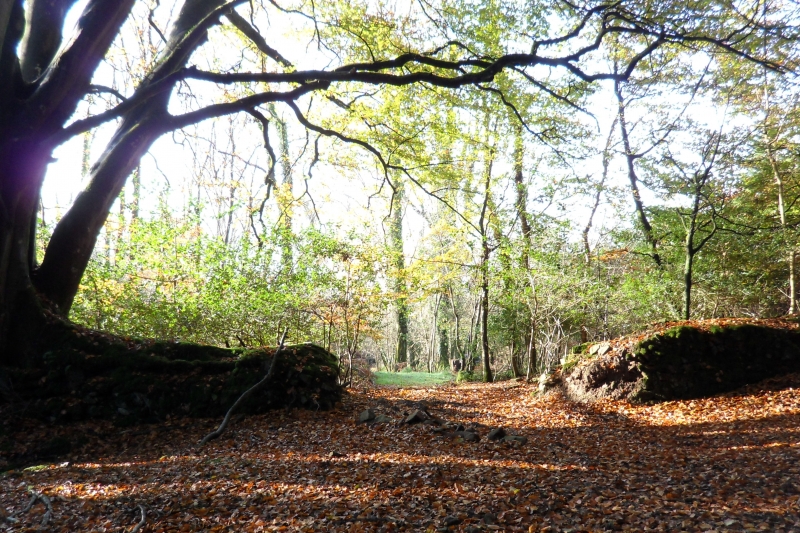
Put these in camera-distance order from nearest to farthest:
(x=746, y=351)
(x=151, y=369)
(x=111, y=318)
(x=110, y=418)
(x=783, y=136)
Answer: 1. (x=110, y=418)
2. (x=151, y=369)
3. (x=746, y=351)
4. (x=111, y=318)
5. (x=783, y=136)

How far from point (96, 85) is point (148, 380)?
4.13 meters

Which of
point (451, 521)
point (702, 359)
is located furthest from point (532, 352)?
point (451, 521)

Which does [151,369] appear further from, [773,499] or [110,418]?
[773,499]

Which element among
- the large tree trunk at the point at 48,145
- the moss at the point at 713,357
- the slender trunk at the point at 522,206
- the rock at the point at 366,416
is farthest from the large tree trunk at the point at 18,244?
the slender trunk at the point at 522,206

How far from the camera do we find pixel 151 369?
600 centimetres

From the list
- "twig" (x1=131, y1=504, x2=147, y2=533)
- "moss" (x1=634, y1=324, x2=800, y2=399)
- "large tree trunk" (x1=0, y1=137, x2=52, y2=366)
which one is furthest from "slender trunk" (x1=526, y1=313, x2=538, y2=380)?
"large tree trunk" (x1=0, y1=137, x2=52, y2=366)

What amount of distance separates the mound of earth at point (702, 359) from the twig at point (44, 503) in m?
7.12

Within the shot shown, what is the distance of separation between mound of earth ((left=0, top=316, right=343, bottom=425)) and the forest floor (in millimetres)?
214

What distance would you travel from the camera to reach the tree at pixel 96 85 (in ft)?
16.1

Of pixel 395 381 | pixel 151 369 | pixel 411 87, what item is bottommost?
pixel 395 381

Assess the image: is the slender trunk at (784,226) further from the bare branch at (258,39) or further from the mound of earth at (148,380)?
the bare branch at (258,39)

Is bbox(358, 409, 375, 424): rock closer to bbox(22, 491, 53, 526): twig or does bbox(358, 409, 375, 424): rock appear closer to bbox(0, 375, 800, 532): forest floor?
bbox(0, 375, 800, 532): forest floor

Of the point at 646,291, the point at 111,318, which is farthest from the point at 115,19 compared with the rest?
the point at 646,291

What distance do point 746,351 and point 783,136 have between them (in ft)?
17.6
